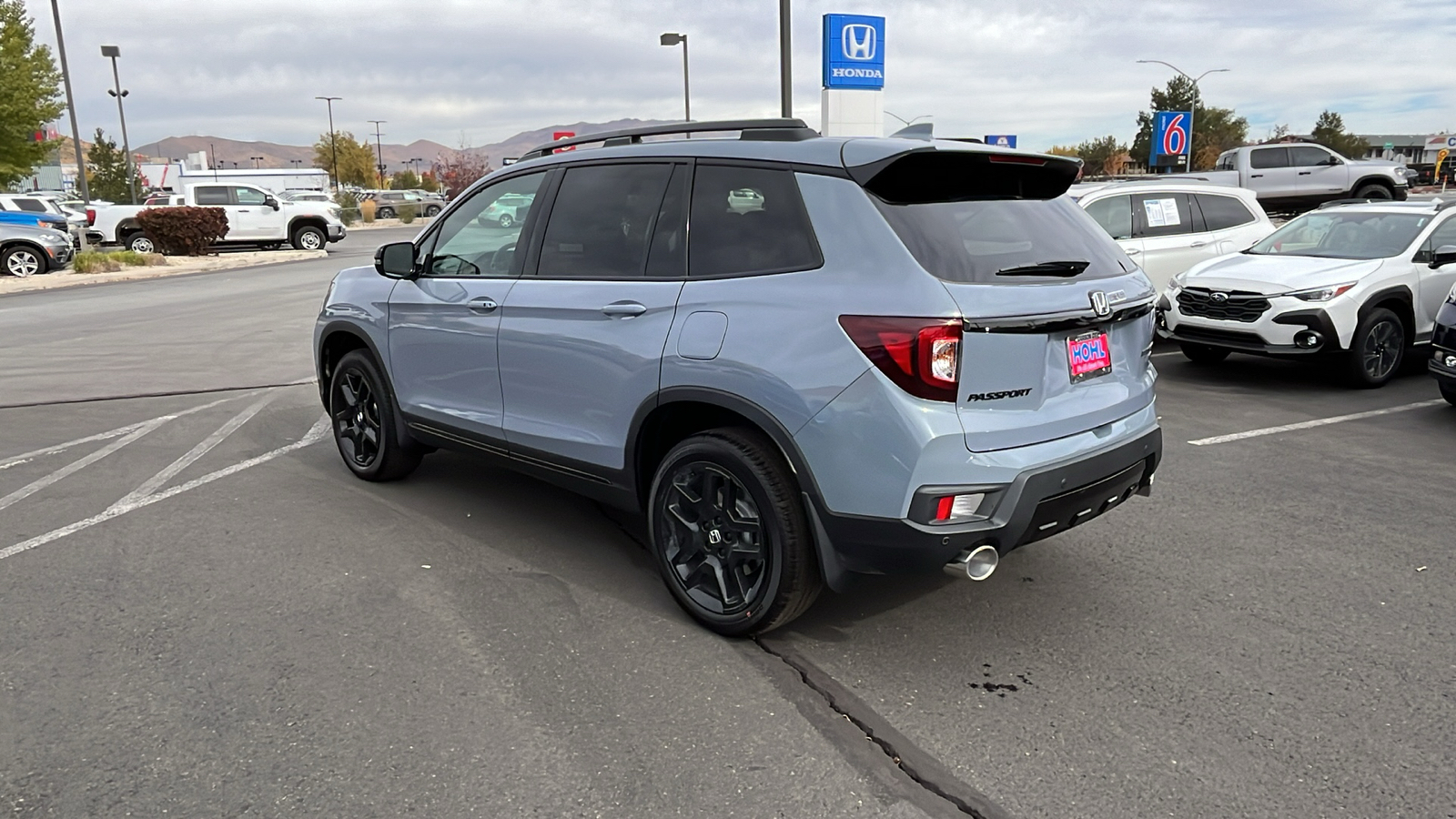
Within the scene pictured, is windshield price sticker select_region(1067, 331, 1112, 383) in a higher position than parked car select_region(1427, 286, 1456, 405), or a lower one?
higher

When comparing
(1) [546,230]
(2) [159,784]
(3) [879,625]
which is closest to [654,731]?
(3) [879,625]

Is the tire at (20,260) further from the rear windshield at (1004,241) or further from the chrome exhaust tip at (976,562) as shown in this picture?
the chrome exhaust tip at (976,562)

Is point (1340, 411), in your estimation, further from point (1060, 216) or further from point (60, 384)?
point (60, 384)

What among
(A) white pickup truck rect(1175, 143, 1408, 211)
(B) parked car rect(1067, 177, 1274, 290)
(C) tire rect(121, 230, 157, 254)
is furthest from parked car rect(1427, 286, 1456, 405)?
(C) tire rect(121, 230, 157, 254)

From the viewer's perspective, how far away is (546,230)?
451 centimetres

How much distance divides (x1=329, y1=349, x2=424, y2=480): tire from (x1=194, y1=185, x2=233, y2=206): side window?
27.3m

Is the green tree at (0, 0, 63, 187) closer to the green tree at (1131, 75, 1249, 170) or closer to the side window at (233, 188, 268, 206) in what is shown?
the side window at (233, 188, 268, 206)

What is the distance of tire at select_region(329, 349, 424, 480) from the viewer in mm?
5555

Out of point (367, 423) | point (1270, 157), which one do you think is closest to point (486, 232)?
point (367, 423)

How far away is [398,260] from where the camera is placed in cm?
515

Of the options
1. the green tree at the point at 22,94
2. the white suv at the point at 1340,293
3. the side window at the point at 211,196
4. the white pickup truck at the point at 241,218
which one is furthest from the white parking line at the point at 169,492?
the green tree at the point at 22,94

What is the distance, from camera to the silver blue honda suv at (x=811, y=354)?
3248 mm

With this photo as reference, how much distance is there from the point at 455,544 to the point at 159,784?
2010mm

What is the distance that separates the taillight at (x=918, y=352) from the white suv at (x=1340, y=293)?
6.15m
